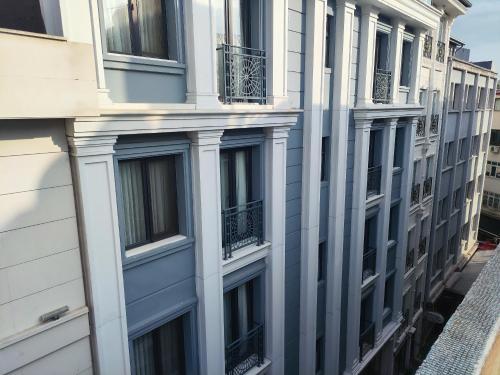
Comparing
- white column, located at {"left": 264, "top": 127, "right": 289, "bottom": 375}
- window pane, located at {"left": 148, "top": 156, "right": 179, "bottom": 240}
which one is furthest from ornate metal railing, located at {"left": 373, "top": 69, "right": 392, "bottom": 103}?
window pane, located at {"left": 148, "top": 156, "right": 179, "bottom": 240}

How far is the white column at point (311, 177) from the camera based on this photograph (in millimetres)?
8828

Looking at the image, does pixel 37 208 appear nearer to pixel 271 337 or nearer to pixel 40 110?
pixel 40 110

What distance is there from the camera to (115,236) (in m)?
5.52

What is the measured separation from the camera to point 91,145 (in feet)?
16.2

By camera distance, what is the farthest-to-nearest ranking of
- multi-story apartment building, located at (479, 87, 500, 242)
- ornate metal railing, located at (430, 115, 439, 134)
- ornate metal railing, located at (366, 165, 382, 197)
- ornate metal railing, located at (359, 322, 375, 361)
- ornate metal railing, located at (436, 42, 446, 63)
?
1. multi-story apartment building, located at (479, 87, 500, 242)
2. ornate metal railing, located at (430, 115, 439, 134)
3. ornate metal railing, located at (436, 42, 446, 63)
4. ornate metal railing, located at (359, 322, 375, 361)
5. ornate metal railing, located at (366, 165, 382, 197)

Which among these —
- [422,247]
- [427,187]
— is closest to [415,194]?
[427,187]

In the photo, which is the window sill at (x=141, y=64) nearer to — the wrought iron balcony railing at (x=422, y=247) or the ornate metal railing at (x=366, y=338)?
the ornate metal railing at (x=366, y=338)

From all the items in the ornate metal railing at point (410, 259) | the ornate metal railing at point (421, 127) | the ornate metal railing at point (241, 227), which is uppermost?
the ornate metal railing at point (421, 127)

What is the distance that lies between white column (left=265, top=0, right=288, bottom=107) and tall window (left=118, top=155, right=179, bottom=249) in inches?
113

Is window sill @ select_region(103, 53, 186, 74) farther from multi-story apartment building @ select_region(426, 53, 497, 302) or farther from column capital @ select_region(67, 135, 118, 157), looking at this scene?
multi-story apartment building @ select_region(426, 53, 497, 302)

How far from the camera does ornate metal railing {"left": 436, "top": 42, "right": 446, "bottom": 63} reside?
1761 cm

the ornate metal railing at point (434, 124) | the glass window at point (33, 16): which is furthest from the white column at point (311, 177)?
the ornate metal railing at point (434, 124)

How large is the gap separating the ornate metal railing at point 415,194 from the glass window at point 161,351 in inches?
537

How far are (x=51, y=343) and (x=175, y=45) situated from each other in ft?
16.5
